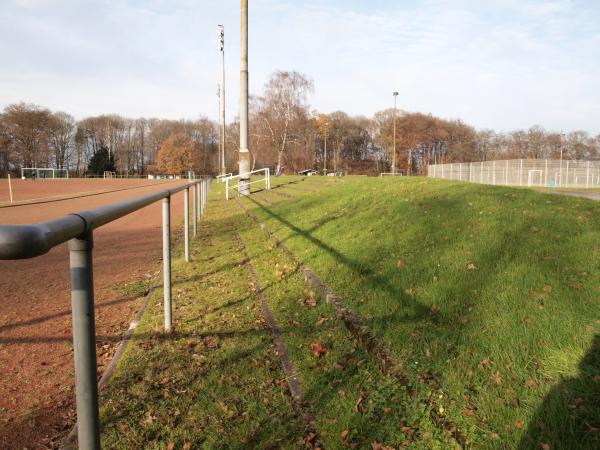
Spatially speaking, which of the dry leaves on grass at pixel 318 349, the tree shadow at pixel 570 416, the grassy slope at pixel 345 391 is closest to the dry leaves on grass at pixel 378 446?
the grassy slope at pixel 345 391

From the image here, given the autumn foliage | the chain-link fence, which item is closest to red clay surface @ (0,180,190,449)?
the chain-link fence

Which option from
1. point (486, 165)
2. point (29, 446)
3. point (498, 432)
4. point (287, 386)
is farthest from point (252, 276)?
point (486, 165)

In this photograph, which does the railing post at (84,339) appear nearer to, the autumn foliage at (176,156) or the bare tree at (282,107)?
the bare tree at (282,107)

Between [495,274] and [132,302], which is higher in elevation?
[495,274]

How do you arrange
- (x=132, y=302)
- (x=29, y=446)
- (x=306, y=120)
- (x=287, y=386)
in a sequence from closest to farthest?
(x=29, y=446), (x=287, y=386), (x=132, y=302), (x=306, y=120)

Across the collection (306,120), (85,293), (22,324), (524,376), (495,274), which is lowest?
(22,324)

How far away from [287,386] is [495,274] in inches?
82.5

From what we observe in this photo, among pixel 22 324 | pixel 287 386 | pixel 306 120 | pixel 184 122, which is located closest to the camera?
pixel 287 386

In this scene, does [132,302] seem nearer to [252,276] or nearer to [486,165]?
[252,276]

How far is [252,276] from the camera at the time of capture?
5.92 meters

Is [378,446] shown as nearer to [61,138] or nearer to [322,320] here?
[322,320]

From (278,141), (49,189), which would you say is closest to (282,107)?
(278,141)

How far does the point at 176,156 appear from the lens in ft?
306

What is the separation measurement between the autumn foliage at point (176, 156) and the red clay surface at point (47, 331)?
8819cm
